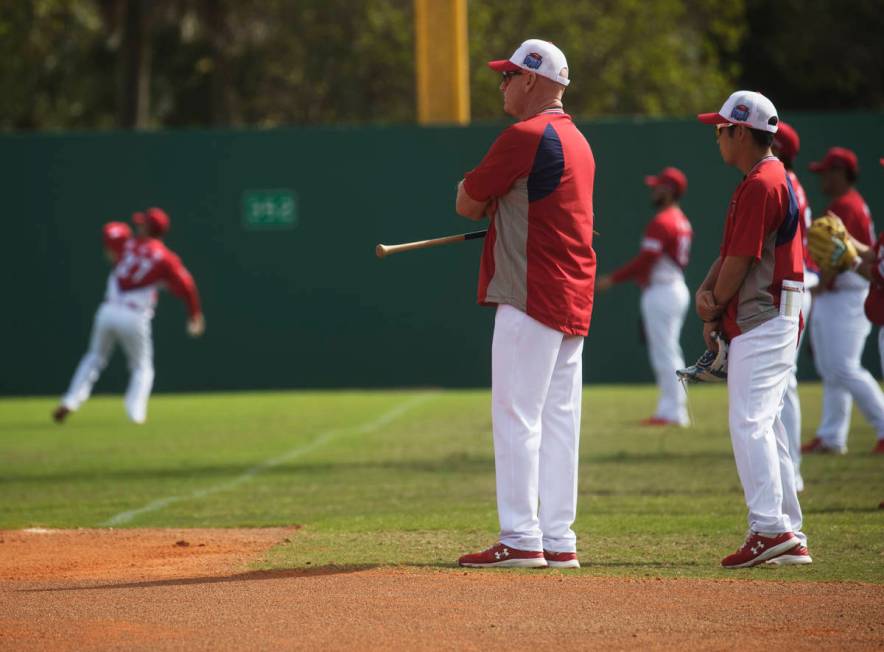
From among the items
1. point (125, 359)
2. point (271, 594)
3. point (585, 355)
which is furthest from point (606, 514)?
point (125, 359)

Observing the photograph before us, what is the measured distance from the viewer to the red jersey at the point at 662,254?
48.1 ft

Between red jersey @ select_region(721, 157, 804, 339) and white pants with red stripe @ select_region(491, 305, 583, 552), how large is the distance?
2.66ft

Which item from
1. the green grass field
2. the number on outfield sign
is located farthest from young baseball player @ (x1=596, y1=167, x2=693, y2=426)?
the number on outfield sign

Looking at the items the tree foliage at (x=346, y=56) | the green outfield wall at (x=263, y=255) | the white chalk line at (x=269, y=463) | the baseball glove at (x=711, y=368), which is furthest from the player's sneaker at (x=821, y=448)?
the tree foliage at (x=346, y=56)

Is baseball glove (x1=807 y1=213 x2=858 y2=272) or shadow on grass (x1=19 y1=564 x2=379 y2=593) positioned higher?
baseball glove (x1=807 y1=213 x2=858 y2=272)

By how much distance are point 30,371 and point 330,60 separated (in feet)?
51.3

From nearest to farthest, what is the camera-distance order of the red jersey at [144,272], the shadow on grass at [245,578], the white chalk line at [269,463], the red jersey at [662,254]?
the shadow on grass at [245,578]
the white chalk line at [269,463]
the red jersey at [662,254]
the red jersey at [144,272]

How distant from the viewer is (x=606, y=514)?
903cm

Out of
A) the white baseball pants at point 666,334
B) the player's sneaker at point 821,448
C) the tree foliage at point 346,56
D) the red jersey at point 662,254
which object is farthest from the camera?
the tree foliage at point 346,56

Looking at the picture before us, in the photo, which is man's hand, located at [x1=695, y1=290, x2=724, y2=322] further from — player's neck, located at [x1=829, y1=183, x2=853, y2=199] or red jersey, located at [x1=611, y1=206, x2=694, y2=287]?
red jersey, located at [x1=611, y1=206, x2=694, y2=287]

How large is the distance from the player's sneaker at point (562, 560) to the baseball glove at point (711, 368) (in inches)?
41.2

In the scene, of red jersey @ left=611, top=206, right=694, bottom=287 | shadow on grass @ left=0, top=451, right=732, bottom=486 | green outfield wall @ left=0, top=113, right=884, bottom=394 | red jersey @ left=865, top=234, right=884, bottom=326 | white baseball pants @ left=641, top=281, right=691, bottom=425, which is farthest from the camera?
green outfield wall @ left=0, top=113, right=884, bottom=394

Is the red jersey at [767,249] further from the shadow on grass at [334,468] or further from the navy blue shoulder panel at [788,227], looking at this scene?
the shadow on grass at [334,468]

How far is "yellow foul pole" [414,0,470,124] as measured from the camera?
20516mm
